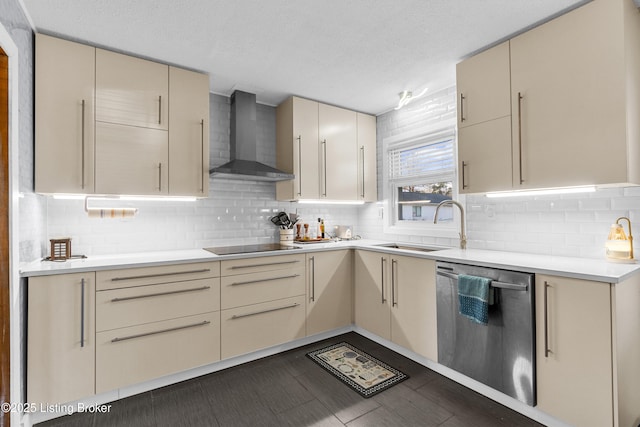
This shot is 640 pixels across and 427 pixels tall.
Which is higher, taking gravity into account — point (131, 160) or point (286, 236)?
point (131, 160)

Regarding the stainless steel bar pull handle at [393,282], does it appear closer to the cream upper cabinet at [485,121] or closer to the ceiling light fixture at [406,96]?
the cream upper cabinet at [485,121]

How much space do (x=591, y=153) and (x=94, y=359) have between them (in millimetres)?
3354

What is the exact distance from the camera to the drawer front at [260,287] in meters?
2.51

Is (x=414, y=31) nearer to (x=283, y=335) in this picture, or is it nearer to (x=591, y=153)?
(x=591, y=153)

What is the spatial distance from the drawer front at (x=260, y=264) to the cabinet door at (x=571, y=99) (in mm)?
1904

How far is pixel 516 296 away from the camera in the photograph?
1894mm

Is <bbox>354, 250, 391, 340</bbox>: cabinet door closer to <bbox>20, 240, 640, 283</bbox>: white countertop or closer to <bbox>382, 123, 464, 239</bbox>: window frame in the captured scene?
<bbox>20, 240, 640, 283</bbox>: white countertop

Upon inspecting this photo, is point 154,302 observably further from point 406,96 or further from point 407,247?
point 406,96

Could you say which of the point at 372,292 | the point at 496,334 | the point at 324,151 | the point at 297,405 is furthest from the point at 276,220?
the point at 496,334

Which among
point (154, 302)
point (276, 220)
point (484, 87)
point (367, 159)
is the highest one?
point (484, 87)

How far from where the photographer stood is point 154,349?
7.19 feet

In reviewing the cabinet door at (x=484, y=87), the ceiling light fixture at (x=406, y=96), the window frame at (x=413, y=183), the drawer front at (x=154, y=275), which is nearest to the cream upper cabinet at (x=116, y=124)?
the drawer front at (x=154, y=275)

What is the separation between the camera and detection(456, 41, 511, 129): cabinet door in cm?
224

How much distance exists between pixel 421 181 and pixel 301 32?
2.00 meters
